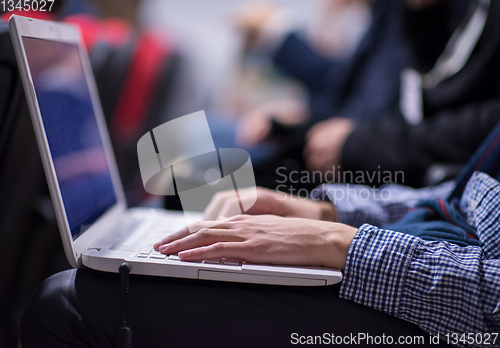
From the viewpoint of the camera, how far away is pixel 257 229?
0.49m

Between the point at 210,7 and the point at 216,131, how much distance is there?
131 centimetres

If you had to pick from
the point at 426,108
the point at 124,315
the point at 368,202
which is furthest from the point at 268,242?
the point at 426,108

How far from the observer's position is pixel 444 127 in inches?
37.3

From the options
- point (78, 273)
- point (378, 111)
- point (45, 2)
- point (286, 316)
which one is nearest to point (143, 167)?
point (78, 273)

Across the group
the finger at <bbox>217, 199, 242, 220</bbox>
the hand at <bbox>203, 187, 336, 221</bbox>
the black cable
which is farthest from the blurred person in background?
the black cable

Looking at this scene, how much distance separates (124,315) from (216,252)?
0.39 feet

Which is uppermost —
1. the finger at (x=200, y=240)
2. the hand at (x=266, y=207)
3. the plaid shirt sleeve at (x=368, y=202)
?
the finger at (x=200, y=240)

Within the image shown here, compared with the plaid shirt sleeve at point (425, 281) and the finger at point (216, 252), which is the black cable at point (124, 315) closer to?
the finger at point (216, 252)

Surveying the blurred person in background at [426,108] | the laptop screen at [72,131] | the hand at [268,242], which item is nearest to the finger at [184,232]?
the hand at [268,242]

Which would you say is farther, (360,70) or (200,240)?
(360,70)

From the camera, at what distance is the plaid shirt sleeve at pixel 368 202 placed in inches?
25.9

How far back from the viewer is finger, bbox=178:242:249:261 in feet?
1.50

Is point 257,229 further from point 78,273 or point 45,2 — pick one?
point 45,2

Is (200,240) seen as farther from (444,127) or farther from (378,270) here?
(444,127)
